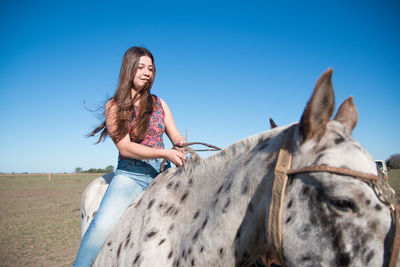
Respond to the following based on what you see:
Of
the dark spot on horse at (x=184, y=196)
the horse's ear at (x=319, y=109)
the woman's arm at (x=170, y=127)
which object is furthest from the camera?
the woman's arm at (x=170, y=127)

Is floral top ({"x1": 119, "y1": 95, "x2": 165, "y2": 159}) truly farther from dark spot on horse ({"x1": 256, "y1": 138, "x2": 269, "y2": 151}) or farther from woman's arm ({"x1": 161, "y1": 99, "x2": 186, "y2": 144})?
dark spot on horse ({"x1": 256, "y1": 138, "x2": 269, "y2": 151})

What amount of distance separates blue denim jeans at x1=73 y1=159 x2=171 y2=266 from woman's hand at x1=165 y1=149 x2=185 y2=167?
1.32ft

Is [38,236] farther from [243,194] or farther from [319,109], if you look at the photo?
[319,109]

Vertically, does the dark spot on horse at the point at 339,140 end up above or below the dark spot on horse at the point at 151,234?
above

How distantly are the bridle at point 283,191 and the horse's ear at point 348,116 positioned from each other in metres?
0.49

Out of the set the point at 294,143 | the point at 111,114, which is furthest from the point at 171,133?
the point at 294,143

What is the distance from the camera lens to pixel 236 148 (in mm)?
1757

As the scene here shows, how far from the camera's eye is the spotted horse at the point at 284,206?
1.16 m

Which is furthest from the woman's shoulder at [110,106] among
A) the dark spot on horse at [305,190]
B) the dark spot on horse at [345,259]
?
the dark spot on horse at [345,259]

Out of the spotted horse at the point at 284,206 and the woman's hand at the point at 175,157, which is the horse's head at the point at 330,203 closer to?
the spotted horse at the point at 284,206

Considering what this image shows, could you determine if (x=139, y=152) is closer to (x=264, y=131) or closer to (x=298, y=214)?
(x=264, y=131)

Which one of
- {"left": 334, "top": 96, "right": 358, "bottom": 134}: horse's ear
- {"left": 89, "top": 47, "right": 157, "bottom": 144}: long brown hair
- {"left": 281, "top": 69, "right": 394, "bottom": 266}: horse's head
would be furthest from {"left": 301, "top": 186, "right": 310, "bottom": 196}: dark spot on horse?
{"left": 89, "top": 47, "right": 157, "bottom": 144}: long brown hair

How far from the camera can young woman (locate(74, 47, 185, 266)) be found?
2.13 meters

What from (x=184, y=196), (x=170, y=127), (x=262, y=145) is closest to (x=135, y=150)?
(x=184, y=196)
